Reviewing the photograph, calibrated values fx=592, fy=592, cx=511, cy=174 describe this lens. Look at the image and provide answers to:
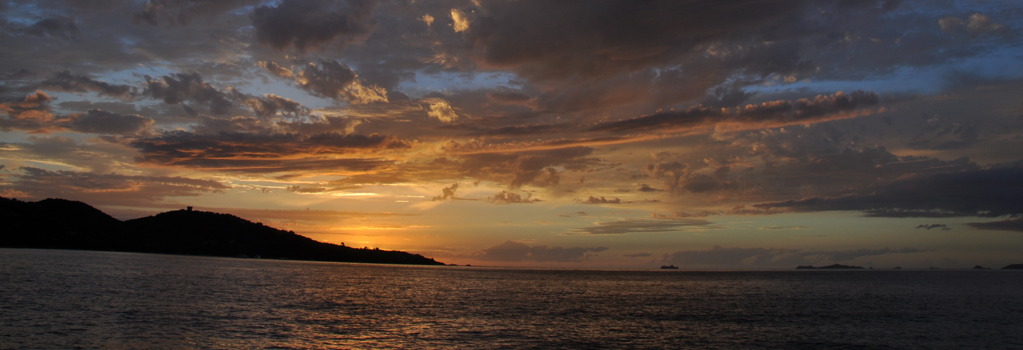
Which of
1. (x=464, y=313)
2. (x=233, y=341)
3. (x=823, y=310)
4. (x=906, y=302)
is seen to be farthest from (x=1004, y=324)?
(x=233, y=341)

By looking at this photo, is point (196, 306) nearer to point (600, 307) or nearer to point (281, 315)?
point (281, 315)

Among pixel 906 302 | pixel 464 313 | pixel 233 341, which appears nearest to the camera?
pixel 233 341

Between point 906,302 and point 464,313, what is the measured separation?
82483mm

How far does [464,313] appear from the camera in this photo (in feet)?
249

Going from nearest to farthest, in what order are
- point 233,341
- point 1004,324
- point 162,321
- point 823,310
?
point 233,341 → point 162,321 → point 1004,324 → point 823,310

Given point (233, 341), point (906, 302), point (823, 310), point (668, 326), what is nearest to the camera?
point (233, 341)

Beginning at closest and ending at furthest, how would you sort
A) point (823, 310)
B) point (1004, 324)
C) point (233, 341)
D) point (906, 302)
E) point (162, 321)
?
point (233, 341) → point (162, 321) → point (1004, 324) → point (823, 310) → point (906, 302)

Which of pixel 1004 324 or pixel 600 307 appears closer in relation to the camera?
pixel 1004 324

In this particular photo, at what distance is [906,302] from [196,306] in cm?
11433

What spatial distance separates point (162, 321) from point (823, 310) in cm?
8659

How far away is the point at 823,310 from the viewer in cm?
8850

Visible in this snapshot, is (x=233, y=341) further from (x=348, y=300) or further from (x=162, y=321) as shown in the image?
(x=348, y=300)

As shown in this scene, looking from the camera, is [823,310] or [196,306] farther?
[823,310]

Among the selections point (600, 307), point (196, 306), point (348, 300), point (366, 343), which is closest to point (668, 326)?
point (600, 307)
